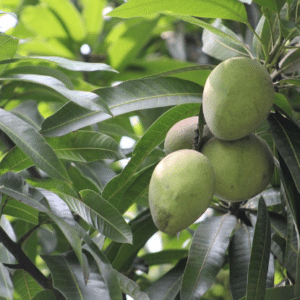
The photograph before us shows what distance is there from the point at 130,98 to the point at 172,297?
421 millimetres

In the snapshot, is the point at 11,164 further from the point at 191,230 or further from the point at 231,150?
the point at 191,230

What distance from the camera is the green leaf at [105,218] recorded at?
88 cm

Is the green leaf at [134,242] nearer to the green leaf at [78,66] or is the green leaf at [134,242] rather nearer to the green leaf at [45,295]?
the green leaf at [45,295]

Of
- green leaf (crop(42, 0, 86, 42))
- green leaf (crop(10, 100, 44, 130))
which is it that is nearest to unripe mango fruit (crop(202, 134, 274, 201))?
green leaf (crop(10, 100, 44, 130))

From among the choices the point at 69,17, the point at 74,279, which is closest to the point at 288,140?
the point at 74,279

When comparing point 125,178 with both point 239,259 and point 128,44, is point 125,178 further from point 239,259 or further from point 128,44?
point 128,44

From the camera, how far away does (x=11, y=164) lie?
1008 mm

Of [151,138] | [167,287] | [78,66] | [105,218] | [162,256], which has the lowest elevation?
[162,256]

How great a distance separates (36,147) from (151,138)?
0.21 metres

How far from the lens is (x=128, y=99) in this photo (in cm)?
92

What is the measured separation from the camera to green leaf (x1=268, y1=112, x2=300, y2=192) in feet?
2.75

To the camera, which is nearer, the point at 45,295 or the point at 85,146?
the point at 45,295

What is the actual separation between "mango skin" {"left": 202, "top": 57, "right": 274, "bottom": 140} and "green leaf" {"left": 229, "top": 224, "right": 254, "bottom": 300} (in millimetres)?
291

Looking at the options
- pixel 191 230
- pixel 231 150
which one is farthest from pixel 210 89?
pixel 191 230
